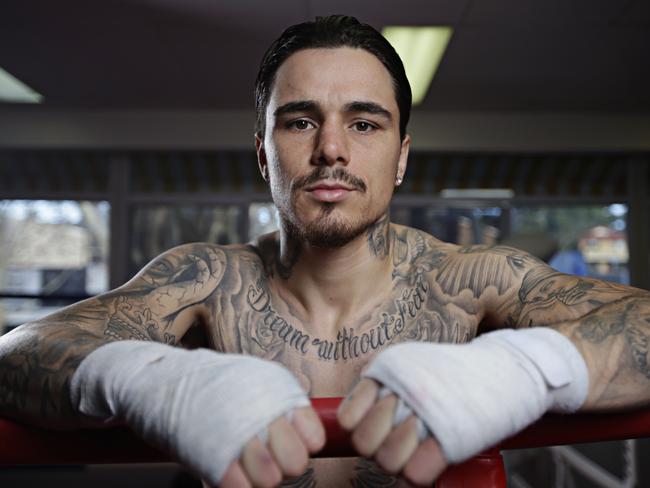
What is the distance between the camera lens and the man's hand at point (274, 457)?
411 millimetres

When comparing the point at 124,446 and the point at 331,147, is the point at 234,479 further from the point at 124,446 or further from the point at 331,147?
the point at 331,147

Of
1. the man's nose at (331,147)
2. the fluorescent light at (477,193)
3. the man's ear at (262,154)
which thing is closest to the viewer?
the man's nose at (331,147)

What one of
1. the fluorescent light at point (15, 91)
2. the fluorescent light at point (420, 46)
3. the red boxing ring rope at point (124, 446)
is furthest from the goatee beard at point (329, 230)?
the fluorescent light at point (15, 91)

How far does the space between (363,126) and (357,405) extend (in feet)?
2.24

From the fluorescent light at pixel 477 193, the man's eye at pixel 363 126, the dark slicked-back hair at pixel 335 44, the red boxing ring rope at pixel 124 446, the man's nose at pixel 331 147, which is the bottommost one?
the red boxing ring rope at pixel 124 446

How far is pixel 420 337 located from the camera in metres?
1.03

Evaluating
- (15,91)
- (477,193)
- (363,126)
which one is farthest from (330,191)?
(477,193)

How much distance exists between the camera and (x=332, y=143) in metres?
0.96

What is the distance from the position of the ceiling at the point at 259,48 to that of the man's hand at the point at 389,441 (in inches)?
93.0

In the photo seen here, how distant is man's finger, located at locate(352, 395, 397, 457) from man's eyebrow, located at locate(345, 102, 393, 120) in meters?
0.67

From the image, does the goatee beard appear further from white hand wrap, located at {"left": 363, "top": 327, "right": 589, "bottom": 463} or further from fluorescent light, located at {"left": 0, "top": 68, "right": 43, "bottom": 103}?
fluorescent light, located at {"left": 0, "top": 68, "right": 43, "bottom": 103}

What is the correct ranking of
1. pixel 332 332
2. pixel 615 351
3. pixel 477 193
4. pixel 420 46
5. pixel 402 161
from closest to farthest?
1. pixel 615 351
2. pixel 332 332
3. pixel 402 161
4. pixel 420 46
5. pixel 477 193

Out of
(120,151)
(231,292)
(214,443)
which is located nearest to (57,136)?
(120,151)

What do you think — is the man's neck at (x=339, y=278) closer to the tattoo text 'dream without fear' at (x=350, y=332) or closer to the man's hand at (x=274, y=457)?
the tattoo text 'dream without fear' at (x=350, y=332)
